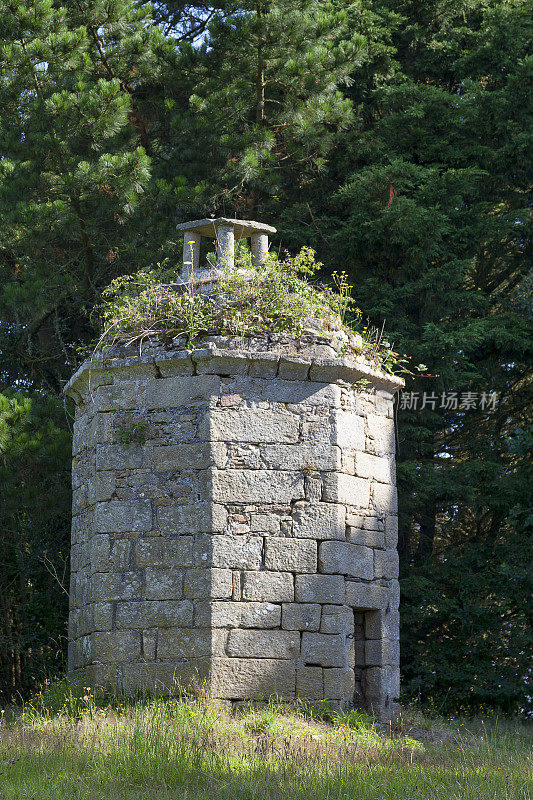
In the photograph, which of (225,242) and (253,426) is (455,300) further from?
(253,426)

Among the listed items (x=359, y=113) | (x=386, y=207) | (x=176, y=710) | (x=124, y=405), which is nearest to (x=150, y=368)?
(x=124, y=405)

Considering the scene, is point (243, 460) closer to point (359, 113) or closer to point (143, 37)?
point (143, 37)

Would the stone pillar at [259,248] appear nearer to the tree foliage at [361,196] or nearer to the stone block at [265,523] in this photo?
the stone block at [265,523]

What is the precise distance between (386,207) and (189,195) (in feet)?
9.09

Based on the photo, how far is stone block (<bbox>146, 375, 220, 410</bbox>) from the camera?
24.0 feet

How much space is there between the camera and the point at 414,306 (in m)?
13.0

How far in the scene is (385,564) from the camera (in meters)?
8.02

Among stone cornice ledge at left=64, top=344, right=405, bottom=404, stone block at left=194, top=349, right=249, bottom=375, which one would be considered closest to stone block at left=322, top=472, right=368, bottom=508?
stone cornice ledge at left=64, top=344, right=405, bottom=404

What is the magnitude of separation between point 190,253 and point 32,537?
5570 mm

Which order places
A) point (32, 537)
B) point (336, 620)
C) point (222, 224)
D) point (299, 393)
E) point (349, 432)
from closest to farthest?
point (336, 620) → point (299, 393) → point (349, 432) → point (222, 224) → point (32, 537)

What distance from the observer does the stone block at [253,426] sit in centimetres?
725

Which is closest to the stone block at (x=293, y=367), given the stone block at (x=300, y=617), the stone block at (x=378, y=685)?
the stone block at (x=300, y=617)

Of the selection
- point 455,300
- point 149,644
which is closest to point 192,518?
point 149,644

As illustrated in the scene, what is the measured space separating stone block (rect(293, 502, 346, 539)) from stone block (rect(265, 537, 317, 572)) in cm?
8
